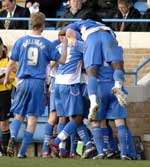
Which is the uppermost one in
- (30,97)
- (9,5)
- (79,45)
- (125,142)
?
(9,5)

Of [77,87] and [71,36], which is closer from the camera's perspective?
[71,36]

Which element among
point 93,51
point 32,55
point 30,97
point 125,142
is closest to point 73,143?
point 30,97

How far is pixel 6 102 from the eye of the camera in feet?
52.2

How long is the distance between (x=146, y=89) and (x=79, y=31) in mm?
2736

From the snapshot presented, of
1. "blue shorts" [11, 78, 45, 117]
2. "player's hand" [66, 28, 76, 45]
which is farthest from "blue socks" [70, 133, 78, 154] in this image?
"player's hand" [66, 28, 76, 45]

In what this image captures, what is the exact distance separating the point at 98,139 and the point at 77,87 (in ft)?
3.58

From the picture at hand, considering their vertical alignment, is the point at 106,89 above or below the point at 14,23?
below

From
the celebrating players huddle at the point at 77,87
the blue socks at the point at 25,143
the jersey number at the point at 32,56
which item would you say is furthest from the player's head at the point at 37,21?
the blue socks at the point at 25,143

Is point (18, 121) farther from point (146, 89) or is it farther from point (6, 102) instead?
point (146, 89)

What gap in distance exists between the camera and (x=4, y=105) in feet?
52.1

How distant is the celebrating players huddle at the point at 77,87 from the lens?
13.7 metres

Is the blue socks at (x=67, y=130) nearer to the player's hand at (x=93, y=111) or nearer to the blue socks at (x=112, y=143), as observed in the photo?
the blue socks at (x=112, y=143)

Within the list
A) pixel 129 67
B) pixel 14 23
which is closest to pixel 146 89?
pixel 129 67

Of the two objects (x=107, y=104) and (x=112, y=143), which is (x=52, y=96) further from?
(x=107, y=104)
